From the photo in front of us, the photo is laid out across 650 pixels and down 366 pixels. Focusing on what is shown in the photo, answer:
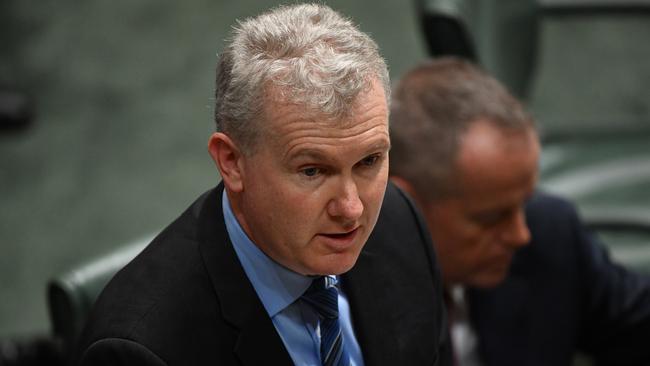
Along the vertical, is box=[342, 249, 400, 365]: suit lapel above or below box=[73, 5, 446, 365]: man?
below

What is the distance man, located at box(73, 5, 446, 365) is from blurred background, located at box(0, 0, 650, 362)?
1.49 metres

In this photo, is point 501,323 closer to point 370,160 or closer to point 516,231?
point 516,231

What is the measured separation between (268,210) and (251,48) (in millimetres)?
124

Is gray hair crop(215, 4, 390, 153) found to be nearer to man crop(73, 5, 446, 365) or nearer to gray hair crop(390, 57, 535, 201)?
man crop(73, 5, 446, 365)

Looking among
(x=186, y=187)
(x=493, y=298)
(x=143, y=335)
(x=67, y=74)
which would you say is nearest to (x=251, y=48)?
(x=143, y=335)

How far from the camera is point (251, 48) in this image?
35.4 inches

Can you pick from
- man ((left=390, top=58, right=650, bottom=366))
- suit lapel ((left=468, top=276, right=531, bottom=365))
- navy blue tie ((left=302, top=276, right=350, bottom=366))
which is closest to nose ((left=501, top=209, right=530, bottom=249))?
man ((left=390, top=58, right=650, bottom=366))

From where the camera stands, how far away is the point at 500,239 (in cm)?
160

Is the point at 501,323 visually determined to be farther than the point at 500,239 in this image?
Yes

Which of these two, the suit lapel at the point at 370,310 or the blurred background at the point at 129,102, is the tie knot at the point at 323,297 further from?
the blurred background at the point at 129,102

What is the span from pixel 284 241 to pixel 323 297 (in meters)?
0.10

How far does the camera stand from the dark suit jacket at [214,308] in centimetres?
96

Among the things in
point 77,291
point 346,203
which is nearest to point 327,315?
point 346,203

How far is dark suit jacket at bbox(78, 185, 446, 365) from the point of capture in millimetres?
957
